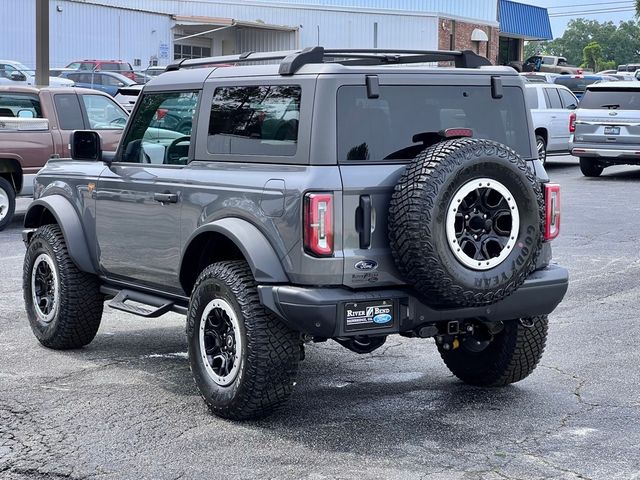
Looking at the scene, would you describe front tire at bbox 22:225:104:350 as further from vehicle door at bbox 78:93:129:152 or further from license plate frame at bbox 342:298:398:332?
vehicle door at bbox 78:93:129:152

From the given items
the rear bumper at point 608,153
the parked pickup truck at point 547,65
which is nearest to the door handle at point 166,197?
the rear bumper at point 608,153

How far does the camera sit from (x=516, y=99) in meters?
6.62

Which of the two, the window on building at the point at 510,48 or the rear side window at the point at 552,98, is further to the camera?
the window on building at the point at 510,48

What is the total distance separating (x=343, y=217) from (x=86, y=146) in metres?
2.66

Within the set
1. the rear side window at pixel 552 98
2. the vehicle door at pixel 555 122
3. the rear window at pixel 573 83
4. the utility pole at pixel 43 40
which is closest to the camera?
the utility pole at pixel 43 40

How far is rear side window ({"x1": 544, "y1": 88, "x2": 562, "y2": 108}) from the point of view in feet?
78.9

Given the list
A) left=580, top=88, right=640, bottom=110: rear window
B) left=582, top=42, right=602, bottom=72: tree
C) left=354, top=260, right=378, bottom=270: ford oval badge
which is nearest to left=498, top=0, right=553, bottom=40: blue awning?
left=582, top=42, right=602, bottom=72: tree

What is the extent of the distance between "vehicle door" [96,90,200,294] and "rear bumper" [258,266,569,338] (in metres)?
1.20

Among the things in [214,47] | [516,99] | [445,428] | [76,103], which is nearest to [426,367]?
[445,428]

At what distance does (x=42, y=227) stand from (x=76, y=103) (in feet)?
25.0

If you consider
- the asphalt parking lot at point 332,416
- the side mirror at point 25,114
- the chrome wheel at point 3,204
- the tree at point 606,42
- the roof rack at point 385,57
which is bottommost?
the asphalt parking lot at point 332,416

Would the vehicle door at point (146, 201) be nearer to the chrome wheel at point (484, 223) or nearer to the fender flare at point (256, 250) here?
the fender flare at point (256, 250)

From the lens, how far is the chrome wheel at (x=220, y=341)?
612 centimetres

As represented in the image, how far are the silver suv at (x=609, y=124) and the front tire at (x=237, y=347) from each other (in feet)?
53.3
